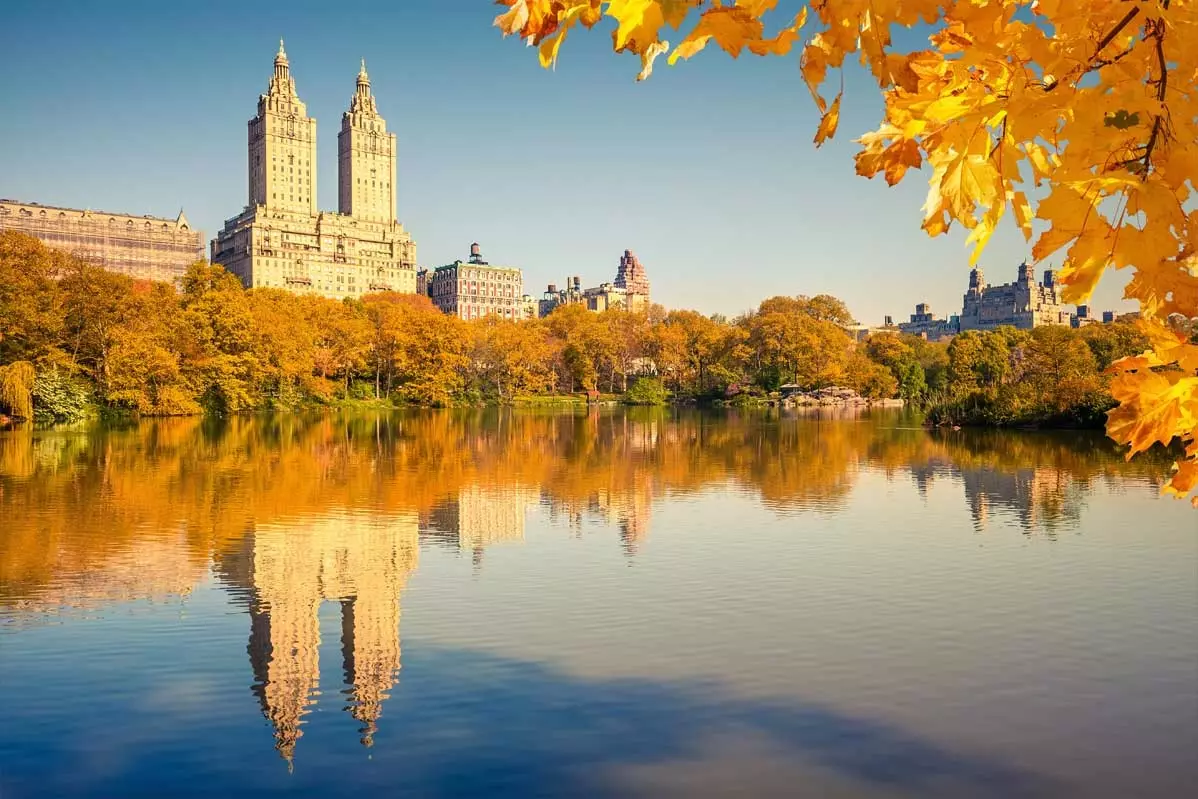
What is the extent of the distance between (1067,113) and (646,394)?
73946mm

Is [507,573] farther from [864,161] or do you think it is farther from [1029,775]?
[864,161]

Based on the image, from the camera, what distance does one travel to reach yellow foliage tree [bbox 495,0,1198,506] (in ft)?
4.94

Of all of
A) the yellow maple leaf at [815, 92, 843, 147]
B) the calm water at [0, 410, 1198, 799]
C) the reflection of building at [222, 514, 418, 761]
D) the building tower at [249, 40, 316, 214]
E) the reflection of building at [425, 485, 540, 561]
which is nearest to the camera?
the yellow maple leaf at [815, 92, 843, 147]

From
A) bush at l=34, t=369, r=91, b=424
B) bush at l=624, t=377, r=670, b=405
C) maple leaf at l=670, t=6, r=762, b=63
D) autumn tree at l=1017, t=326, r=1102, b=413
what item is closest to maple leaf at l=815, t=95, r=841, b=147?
maple leaf at l=670, t=6, r=762, b=63

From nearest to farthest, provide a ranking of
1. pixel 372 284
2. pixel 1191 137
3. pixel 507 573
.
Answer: pixel 1191 137, pixel 507 573, pixel 372 284

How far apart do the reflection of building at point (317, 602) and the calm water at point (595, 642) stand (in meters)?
0.04

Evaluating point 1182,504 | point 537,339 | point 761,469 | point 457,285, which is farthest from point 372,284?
point 1182,504

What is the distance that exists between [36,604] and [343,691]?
4360mm

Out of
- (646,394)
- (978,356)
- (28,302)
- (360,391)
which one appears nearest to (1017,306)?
(646,394)

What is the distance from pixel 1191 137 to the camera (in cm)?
153

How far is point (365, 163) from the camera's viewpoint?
147 meters

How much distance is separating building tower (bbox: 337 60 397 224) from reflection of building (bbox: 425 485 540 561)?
135201 mm

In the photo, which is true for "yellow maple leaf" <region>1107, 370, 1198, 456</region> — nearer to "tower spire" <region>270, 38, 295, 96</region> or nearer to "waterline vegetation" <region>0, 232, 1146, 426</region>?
"waterline vegetation" <region>0, 232, 1146, 426</region>

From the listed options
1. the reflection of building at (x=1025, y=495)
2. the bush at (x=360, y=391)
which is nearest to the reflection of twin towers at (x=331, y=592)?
the reflection of building at (x=1025, y=495)
